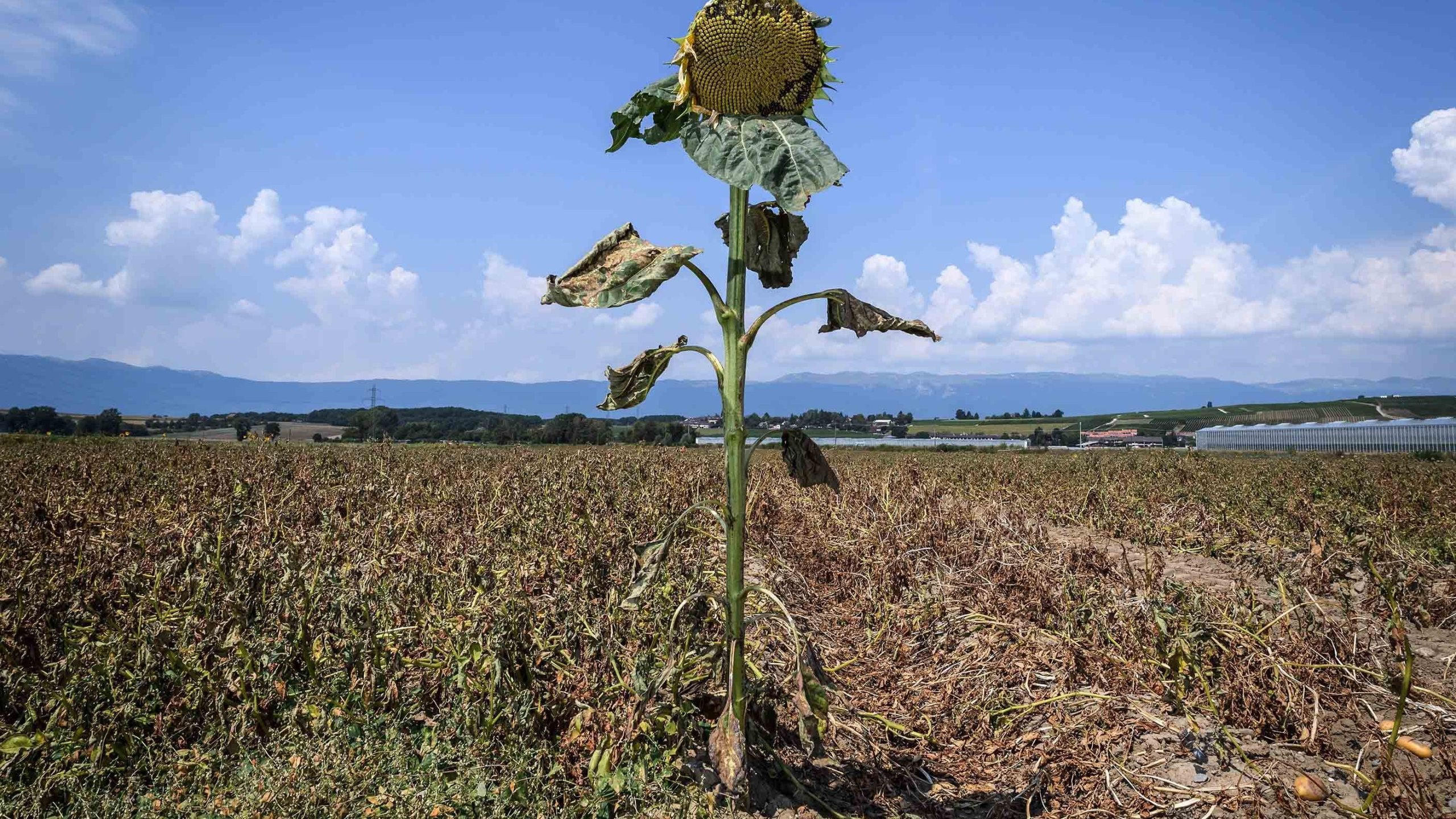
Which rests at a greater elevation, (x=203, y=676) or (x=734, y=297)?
(x=734, y=297)

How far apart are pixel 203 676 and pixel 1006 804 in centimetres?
335

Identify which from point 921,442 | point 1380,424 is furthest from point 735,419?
point 1380,424

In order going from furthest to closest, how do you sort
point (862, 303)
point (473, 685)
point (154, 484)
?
point (154, 484), point (473, 685), point (862, 303)

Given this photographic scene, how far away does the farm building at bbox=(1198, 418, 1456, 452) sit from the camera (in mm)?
34844

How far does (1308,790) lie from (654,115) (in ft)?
10.8

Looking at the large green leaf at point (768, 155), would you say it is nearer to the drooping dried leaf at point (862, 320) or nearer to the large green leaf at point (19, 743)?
the drooping dried leaf at point (862, 320)

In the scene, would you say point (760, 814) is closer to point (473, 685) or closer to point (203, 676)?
point (473, 685)

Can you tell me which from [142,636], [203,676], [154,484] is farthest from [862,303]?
[154,484]

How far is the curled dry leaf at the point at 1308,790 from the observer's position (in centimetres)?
268

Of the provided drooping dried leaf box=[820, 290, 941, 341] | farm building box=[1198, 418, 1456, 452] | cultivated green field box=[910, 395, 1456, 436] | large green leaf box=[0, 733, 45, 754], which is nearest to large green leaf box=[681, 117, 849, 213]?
drooping dried leaf box=[820, 290, 941, 341]

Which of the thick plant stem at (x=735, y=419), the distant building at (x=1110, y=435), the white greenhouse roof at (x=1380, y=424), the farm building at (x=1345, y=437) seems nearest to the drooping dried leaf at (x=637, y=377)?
the thick plant stem at (x=735, y=419)

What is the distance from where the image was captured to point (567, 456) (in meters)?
13.8

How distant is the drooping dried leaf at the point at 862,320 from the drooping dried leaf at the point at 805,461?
459mm

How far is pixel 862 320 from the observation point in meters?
2.31
